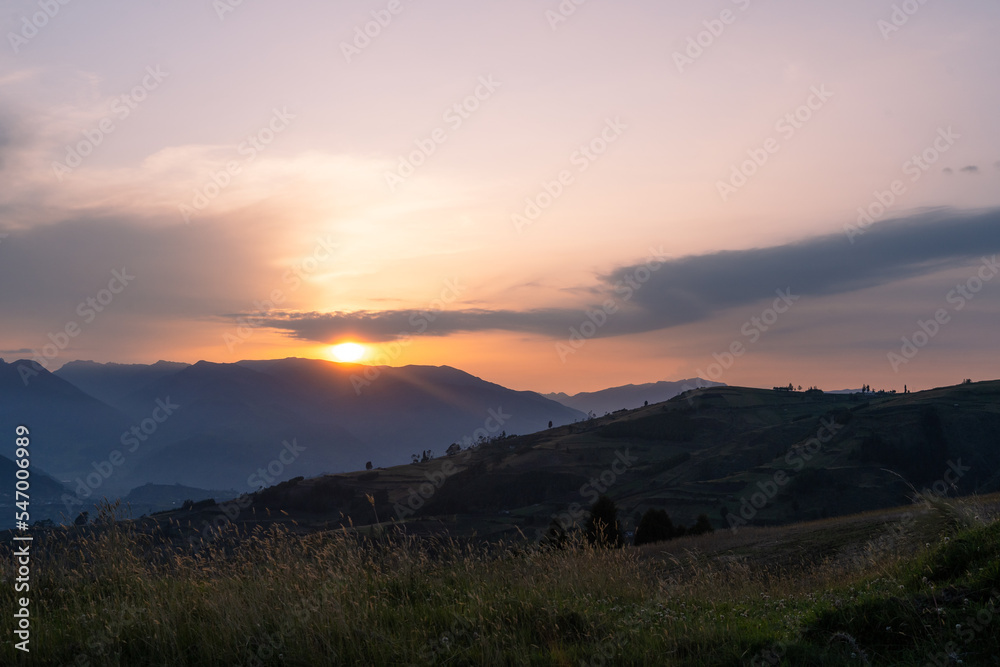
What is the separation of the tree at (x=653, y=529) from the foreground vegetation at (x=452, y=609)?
38495 mm

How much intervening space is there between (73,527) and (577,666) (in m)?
8.90

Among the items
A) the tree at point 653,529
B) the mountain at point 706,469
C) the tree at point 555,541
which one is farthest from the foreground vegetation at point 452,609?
the mountain at point 706,469

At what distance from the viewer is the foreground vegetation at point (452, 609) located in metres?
6.12

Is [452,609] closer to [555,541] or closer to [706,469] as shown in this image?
[555,541]

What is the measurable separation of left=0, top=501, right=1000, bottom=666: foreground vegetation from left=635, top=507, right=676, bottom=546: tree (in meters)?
38.5

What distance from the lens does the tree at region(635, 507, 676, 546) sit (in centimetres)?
4678

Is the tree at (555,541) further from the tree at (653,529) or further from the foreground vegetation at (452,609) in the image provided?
the tree at (653,529)

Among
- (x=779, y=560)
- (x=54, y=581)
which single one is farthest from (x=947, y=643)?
(x=779, y=560)

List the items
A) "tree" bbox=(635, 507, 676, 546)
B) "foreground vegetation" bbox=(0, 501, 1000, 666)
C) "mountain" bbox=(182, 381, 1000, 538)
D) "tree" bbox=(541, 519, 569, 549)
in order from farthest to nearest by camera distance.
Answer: "mountain" bbox=(182, 381, 1000, 538) < "tree" bbox=(635, 507, 676, 546) < "tree" bbox=(541, 519, 569, 549) < "foreground vegetation" bbox=(0, 501, 1000, 666)

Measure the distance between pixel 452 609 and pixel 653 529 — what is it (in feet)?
144

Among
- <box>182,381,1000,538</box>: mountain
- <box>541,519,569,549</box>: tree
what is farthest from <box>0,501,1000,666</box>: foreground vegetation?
<box>182,381,1000,538</box>: mountain

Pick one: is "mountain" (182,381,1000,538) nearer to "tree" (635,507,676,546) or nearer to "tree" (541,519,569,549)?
"tree" (635,507,676,546)

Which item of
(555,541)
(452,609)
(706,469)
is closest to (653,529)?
(555,541)

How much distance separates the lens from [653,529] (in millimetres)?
47688
